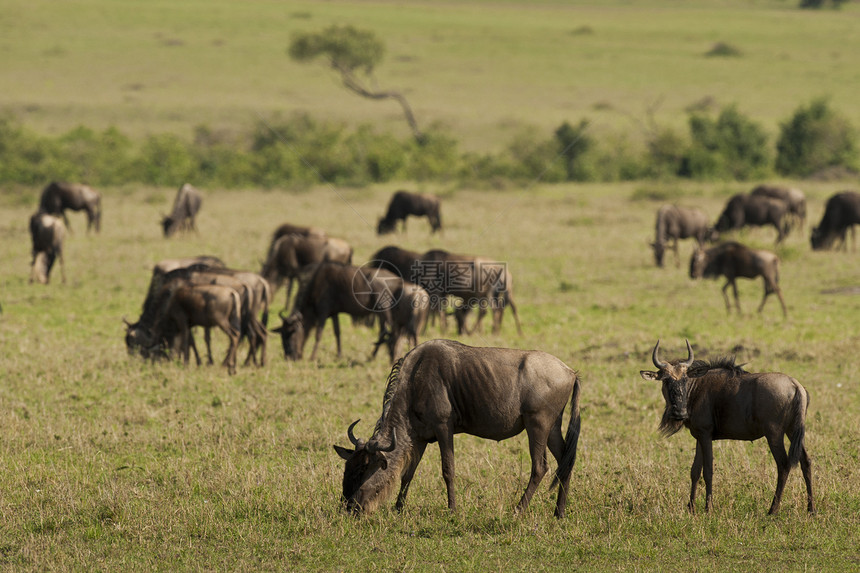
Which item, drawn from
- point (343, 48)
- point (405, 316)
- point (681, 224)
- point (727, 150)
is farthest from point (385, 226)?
point (343, 48)

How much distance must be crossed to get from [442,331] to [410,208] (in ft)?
43.5

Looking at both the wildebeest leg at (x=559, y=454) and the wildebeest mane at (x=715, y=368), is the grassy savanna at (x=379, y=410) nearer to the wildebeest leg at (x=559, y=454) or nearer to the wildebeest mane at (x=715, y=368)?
the wildebeest leg at (x=559, y=454)

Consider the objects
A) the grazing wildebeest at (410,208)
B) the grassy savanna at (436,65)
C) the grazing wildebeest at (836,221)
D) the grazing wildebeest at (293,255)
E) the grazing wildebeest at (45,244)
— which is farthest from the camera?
the grassy savanna at (436,65)

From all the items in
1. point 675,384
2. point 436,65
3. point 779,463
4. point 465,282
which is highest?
point 675,384

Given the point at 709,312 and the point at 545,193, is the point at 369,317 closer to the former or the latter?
the point at 709,312

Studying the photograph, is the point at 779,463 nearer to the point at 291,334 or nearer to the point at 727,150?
the point at 291,334

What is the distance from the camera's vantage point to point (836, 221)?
1090 inches

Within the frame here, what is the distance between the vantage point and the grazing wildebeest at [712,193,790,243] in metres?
28.9

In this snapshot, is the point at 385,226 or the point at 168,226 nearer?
the point at 168,226

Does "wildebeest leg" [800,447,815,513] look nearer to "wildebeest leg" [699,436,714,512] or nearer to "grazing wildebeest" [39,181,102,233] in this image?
"wildebeest leg" [699,436,714,512]

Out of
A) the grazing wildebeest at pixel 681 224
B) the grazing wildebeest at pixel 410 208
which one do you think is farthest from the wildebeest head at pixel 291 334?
the grazing wildebeest at pixel 410 208

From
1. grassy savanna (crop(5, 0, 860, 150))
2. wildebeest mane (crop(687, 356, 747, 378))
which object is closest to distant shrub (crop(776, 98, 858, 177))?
grassy savanna (crop(5, 0, 860, 150))

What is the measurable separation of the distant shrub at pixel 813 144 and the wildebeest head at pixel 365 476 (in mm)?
46933

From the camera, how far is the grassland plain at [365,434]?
293 inches
